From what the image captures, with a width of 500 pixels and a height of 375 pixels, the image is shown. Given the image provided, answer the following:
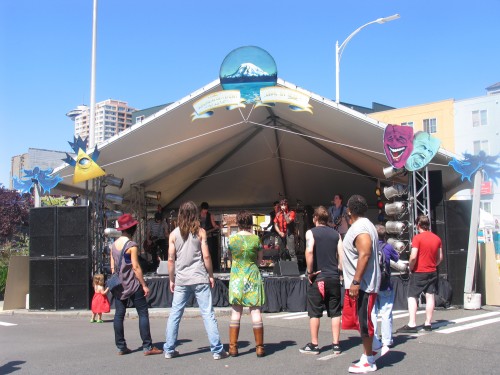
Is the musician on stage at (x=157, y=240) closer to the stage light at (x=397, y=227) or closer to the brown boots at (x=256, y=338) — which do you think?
the stage light at (x=397, y=227)

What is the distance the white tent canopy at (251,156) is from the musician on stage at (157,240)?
1297 mm

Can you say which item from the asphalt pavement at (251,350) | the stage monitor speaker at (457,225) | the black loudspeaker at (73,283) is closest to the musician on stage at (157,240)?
the black loudspeaker at (73,283)

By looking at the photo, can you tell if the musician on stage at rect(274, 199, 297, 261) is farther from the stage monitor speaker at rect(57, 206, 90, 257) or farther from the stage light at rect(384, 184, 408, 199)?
the stage monitor speaker at rect(57, 206, 90, 257)

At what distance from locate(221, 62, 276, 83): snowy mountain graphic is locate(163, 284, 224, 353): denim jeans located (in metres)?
5.22

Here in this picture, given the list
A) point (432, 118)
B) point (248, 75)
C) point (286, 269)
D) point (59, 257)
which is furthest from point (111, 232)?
point (432, 118)

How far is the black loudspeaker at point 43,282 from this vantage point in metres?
10.8

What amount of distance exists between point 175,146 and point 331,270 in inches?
311

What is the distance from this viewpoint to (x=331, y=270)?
5969 millimetres

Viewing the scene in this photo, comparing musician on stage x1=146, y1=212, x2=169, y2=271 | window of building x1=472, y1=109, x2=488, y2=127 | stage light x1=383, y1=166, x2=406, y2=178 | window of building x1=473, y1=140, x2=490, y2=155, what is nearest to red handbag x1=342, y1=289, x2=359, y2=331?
stage light x1=383, y1=166, x2=406, y2=178

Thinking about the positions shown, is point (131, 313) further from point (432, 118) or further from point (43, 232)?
point (432, 118)

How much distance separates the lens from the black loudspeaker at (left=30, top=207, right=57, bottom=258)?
35.4 feet

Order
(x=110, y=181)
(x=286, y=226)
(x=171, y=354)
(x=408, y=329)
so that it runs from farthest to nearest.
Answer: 1. (x=286, y=226)
2. (x=110, y=181)
3. (x=408, y=329)
4. (x=171, y=354)

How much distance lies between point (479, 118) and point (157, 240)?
3211 centimetres

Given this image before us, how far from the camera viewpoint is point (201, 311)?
5910 mm
